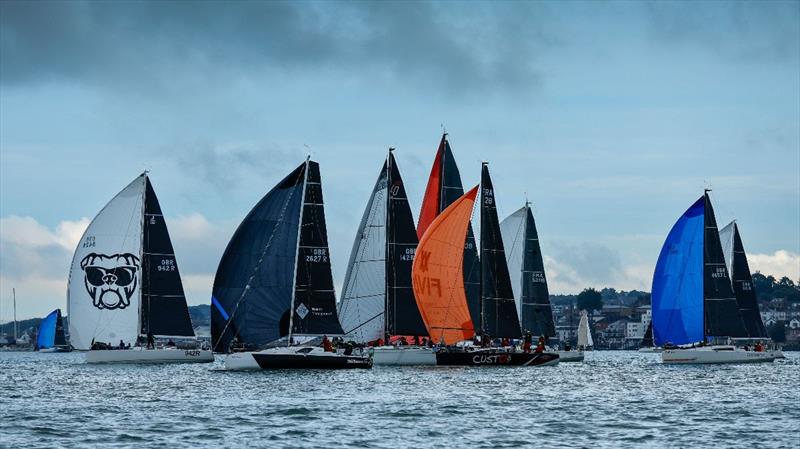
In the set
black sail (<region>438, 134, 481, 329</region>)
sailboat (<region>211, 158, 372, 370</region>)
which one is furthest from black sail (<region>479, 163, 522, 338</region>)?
sailboat (<region>211, 158, 372, 370</region>)

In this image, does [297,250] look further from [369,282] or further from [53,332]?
[53,332]

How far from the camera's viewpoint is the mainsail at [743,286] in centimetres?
9756

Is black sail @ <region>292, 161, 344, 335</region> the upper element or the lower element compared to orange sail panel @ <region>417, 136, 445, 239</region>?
lower

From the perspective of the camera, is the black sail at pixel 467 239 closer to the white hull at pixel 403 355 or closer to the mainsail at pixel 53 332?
the white hull at pixel 403 355

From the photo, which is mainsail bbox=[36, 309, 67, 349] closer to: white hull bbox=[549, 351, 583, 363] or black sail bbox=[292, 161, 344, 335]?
white hull bbox=[549, 351, 583, 363]

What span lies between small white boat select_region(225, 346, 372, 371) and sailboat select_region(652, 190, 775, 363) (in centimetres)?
2732

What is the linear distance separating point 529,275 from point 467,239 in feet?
66.2

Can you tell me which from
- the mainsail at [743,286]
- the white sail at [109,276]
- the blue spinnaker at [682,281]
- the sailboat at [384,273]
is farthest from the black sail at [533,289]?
the white sail at [109,276]

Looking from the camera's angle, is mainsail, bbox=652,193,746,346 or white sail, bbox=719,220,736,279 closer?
mainsail, bbox=652,193,746,346

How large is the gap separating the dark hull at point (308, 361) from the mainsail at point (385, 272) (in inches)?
318

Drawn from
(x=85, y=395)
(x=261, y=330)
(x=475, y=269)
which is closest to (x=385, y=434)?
(x=85, y=395)

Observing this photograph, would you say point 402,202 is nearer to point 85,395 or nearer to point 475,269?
point 475,269

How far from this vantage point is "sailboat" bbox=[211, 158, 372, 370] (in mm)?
66375

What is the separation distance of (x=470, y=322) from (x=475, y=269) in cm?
554
